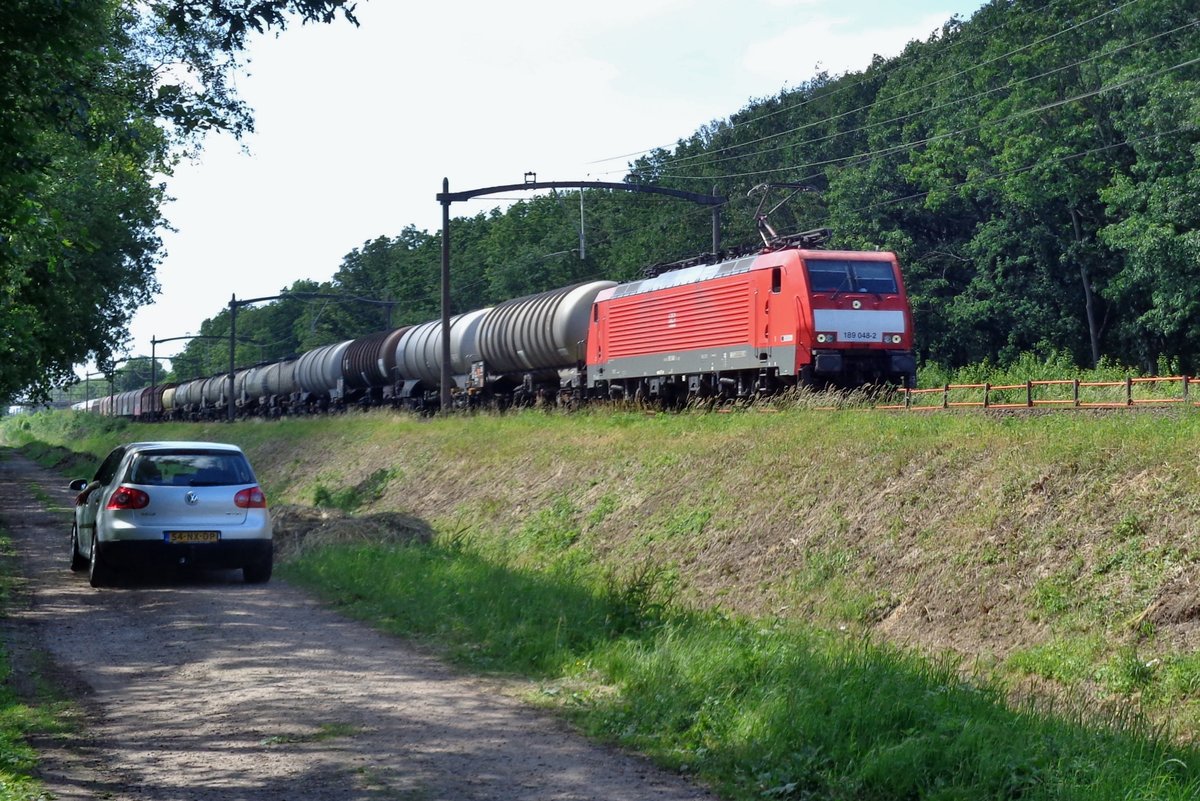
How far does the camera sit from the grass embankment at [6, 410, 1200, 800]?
23.2 feet

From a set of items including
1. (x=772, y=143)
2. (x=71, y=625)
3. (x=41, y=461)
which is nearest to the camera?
(x=71, y=625)

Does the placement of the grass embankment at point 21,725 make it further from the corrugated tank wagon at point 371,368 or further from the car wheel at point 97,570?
the corrugated tank wagon at point 371,368

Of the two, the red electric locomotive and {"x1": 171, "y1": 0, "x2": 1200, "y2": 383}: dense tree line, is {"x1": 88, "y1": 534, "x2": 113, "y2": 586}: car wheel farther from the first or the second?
{"x1": 171, "y1": 0, "x2": 1200, "y2": 383}: dense tree line

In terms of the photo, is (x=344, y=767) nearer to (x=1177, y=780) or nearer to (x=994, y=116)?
(x=1177, y=780)

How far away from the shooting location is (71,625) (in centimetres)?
1216

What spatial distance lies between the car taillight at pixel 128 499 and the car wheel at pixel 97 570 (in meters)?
0.50

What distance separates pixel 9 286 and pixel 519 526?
8.73 meters

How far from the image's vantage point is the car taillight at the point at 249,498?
1491cm

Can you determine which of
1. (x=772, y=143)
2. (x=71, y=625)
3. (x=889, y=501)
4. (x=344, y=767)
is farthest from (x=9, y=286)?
(x=772, y=143)

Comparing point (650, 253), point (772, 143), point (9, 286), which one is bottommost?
point (9, 286)

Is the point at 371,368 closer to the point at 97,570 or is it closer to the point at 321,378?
the point at 321,378

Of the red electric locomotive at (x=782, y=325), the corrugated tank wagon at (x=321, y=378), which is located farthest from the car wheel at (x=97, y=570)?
the corrugated tank wagon at (x=321, y=378)

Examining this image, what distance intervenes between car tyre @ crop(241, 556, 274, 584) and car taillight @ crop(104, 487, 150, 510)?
4.56ft

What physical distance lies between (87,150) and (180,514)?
4046mm
